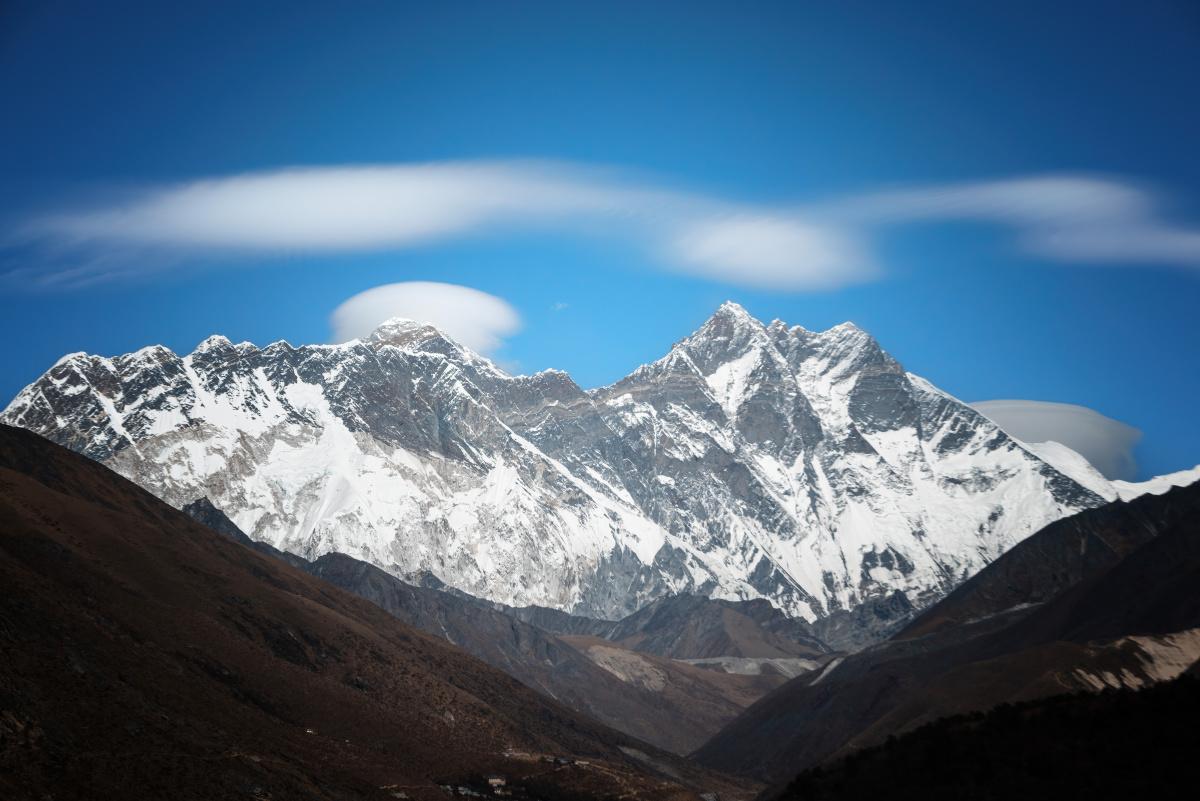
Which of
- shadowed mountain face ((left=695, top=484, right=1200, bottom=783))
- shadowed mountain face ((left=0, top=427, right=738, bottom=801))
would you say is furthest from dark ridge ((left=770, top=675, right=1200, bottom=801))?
shadowed mountain face ((left=695, top=484, right=1200, bottom=783))

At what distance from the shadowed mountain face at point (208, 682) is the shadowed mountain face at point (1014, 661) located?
26.9 meters

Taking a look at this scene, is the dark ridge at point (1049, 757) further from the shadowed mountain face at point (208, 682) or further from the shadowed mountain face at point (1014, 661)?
the shadowed mountain face at point (1014, 661)

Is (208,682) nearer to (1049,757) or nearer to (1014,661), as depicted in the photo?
(1049,757)

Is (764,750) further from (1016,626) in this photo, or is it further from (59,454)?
(59,454)

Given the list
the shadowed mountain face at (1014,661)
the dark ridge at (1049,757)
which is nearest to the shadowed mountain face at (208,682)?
the shadowed mountain face at (1014,661)

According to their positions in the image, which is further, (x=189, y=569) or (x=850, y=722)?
(x=850, y=722)

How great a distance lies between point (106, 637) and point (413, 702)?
50.7m

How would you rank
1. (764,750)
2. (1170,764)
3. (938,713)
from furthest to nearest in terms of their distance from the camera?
(764,750) < (938,713) < (1170,764)

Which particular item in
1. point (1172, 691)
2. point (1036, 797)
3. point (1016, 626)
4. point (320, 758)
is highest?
point (1016, 626)

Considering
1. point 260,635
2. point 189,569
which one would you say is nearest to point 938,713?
point 260,635

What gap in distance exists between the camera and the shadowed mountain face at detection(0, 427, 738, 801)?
67.6 metres

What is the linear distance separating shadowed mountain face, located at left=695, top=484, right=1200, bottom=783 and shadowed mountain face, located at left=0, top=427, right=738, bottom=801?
26882mm

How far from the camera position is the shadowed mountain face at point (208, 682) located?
67562mm

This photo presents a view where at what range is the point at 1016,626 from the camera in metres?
169
